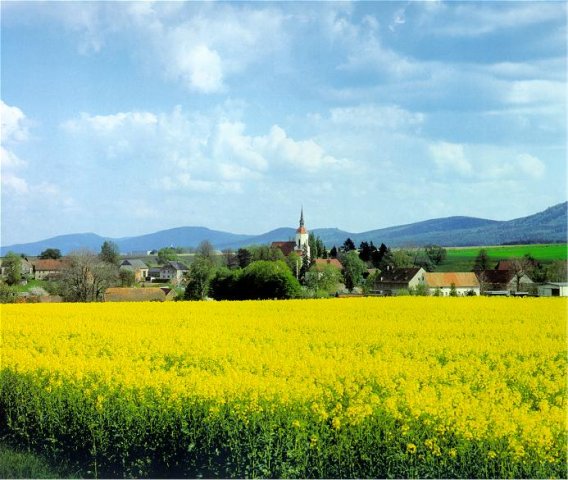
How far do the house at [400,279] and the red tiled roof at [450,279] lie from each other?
1293 millimetres

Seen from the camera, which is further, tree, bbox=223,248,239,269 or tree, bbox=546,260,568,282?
tree, bbox=223,248,239,269

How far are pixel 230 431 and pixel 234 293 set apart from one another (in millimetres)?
48631

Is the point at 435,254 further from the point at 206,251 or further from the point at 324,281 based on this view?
the point at 324,281

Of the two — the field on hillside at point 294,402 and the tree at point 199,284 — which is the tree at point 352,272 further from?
the field on hillside at point 294,402

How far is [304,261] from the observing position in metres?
135

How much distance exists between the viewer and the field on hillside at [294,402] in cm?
856

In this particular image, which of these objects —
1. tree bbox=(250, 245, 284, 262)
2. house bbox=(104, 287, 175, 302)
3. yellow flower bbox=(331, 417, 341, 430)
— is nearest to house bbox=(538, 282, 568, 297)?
house bbox=(104, 287, 175, 302)

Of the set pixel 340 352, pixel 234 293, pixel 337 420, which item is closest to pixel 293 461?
pixel 337 420

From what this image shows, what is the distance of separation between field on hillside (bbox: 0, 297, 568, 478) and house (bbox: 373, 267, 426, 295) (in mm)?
82405

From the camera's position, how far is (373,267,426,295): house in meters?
99.8

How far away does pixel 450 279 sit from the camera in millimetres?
99312

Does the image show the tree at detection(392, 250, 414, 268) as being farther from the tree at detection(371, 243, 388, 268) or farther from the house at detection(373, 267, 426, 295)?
the house at detection(373, 267, 426, 295)

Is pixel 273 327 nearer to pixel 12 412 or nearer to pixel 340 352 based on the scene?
pixel 340 352

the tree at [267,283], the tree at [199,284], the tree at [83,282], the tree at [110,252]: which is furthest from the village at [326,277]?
the tree at [83,282]
